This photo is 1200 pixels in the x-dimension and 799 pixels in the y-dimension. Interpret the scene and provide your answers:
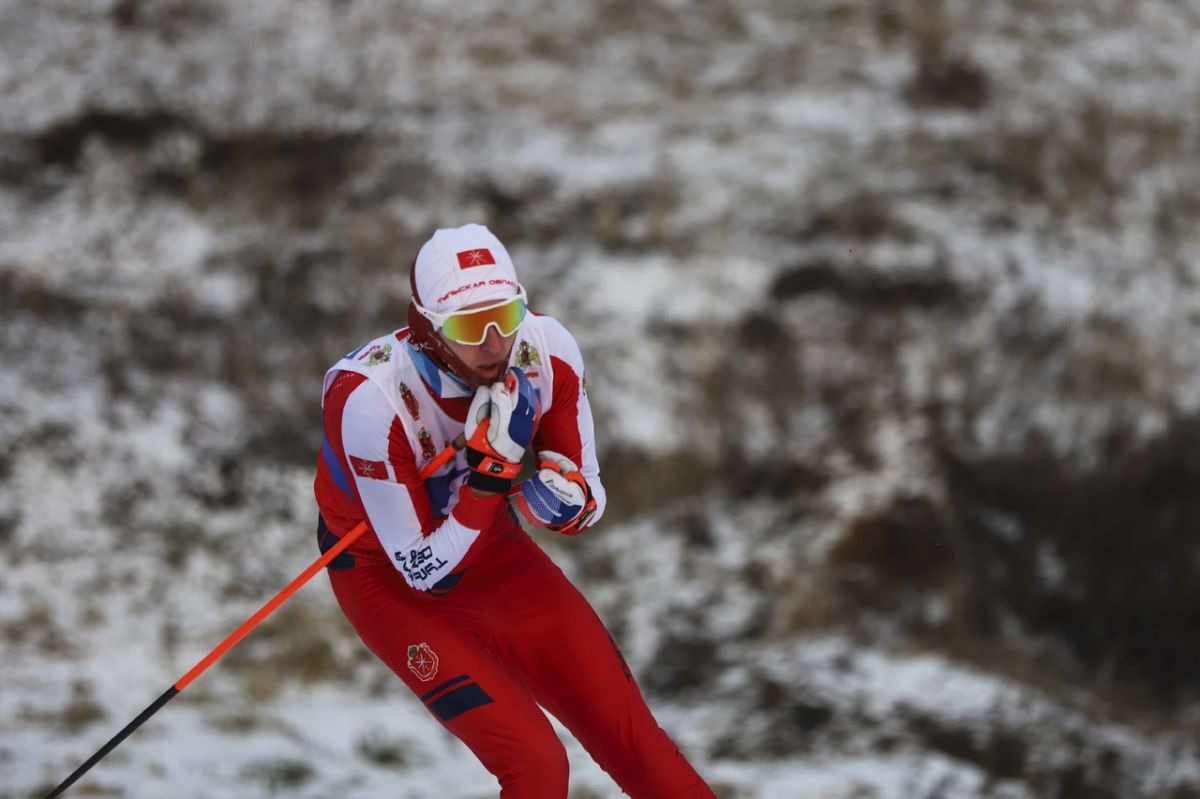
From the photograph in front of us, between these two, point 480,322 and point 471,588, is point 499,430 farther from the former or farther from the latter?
point 471,588

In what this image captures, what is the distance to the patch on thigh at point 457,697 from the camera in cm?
405

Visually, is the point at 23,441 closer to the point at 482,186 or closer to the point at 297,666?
the point at 297,666

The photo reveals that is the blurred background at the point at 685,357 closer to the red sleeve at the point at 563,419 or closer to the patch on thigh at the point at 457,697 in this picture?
the patch on thigh at the point at 457,697

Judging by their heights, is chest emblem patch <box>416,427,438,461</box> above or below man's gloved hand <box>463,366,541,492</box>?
above

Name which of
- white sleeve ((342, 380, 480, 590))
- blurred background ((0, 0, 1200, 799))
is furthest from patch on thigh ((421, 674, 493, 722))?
blurred background ((0, 0, 1200, 799))

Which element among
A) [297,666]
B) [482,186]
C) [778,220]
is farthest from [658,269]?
[297,666]

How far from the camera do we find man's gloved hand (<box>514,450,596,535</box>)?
404 cm

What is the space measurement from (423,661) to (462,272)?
1.40 m

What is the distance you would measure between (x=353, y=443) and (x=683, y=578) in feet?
14.2

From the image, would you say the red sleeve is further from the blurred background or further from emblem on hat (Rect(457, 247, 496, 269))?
the blurred background

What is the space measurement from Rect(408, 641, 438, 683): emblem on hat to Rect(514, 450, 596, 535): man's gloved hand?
0.60 metres

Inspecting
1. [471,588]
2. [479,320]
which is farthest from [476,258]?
[471,588]

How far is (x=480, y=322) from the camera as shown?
388cm

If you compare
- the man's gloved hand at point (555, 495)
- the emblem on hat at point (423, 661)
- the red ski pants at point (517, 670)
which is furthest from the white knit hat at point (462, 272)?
the emblem on hat at point (423, 661)
